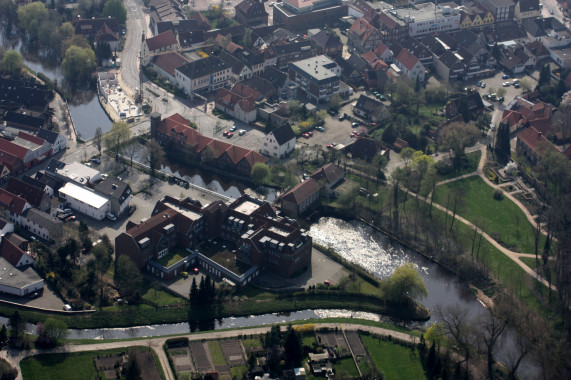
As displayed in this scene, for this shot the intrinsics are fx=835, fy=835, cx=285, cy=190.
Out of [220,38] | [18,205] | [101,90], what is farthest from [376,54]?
[18,205]

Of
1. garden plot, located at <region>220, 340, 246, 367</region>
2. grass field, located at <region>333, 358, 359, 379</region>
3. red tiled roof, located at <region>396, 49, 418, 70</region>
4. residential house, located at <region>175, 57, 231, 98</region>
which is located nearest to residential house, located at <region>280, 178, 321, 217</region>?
garden plot, located at <region>220, 340, 246, 367</region>

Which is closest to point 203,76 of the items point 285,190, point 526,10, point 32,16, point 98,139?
point 98,139

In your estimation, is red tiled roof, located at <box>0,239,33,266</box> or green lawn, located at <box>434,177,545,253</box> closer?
red tiled roof, located at <box>0,239,33,266</box>

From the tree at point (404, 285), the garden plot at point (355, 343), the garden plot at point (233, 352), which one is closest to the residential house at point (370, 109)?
the tree at point (404, 285)

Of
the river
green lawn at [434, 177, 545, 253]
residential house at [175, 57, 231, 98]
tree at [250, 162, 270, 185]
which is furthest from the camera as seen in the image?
residential house at [175, 57, 231, 98]

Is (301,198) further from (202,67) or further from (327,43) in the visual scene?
(327,43)

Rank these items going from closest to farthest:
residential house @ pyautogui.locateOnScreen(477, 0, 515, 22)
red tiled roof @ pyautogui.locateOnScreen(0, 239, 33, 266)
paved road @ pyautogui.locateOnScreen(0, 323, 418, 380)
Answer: paved road @ pyautogui.locateOnScreen(0, 323, 418, 380) < red tiled roof @ pyautogui.locateOnScreen(0, 239, 33, 266) < residential house @ pyautogui.locateOnScreen(477, 0, 515, 22)

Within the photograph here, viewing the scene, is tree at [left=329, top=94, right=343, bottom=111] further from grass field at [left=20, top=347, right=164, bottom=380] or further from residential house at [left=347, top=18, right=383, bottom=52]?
grass field at [left=20, top=347, right=164, bottom=380]
